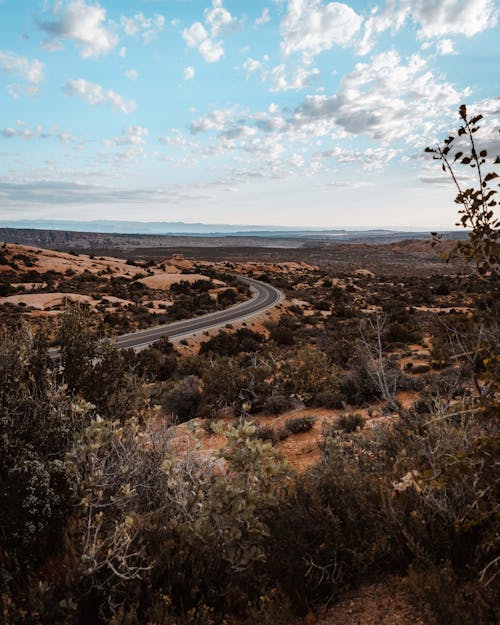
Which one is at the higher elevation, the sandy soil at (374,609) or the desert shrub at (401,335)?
the sandy soil at (374,609)

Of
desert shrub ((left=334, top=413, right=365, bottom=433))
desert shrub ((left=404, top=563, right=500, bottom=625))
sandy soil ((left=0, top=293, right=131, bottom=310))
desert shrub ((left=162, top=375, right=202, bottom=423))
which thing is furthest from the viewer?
sandy soil ((left=0, top=293, right=131, bottom=310))

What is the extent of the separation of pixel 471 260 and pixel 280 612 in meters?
2.90

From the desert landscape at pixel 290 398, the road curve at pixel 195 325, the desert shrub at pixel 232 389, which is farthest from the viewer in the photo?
the road curve at pixel 195 325

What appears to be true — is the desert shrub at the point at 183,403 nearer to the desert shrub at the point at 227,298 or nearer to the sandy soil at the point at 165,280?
the desert shrub at the point at 227,298

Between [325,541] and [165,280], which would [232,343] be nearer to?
[325,541]

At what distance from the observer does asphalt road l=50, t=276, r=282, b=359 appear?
2706cm

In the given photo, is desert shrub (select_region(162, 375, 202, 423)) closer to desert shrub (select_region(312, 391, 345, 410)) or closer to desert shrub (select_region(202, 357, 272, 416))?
desert shrub (select_region(202, 357, 272, 416))

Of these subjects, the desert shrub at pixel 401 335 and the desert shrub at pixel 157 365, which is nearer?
the desert shrub at pixel 157 365

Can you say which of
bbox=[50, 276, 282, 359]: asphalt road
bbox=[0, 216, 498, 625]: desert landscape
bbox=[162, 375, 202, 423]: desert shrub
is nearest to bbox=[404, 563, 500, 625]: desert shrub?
bbox=[0, 216, 498, 625]: desert landscape

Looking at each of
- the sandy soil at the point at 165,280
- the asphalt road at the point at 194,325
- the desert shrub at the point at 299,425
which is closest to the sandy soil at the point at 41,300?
the asphalt road at the point at 194,325

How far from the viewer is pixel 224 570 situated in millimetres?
3289

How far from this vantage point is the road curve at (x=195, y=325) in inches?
1073

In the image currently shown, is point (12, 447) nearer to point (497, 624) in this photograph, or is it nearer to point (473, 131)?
point (497, 624)

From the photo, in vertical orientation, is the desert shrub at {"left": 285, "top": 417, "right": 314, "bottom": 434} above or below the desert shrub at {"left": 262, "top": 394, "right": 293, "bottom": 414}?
above
